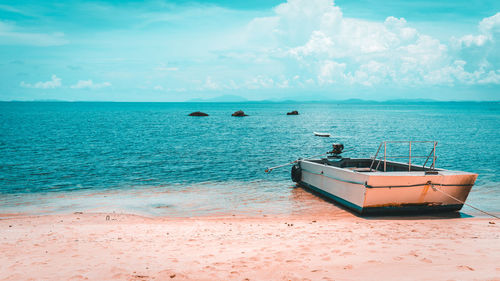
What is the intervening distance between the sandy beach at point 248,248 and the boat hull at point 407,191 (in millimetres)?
577

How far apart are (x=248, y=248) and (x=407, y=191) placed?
7.23m

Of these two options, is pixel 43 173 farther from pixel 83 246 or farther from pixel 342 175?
pixel 342 175

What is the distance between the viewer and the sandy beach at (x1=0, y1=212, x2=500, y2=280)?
24.8 feet

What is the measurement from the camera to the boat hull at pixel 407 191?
43.4ft

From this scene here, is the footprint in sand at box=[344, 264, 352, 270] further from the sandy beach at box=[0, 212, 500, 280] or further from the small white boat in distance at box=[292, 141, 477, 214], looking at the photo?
the small white boat in distance at box=[292, 141, 477, 214]

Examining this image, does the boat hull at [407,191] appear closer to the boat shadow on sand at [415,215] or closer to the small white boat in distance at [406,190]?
the small white boat in distance at [406,190]

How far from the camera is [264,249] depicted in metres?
9.34

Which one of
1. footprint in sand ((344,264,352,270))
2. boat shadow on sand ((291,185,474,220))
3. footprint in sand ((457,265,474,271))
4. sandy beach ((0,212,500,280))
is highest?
footprint in sand ((457,265,474,271))

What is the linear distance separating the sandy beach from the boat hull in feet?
1.89

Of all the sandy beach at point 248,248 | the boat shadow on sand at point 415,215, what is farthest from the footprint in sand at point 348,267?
the boat shadow on sand at point 415,215

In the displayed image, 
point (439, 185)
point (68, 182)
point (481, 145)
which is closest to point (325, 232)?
point (439, 185)

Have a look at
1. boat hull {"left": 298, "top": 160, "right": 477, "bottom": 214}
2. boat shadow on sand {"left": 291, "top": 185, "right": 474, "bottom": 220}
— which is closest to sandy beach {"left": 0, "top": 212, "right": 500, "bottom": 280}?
boat shadow on sand {"left": 291, "top": 185, "right": 474, "bottom": 220}

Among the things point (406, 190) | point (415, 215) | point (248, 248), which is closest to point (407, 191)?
point (406, 190)

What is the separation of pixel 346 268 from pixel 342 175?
7.54 m
